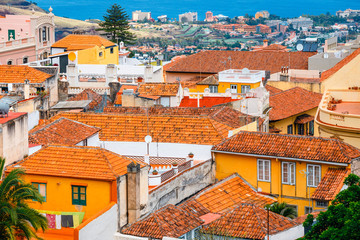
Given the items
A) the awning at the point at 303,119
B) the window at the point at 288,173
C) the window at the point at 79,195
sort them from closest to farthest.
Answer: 1. the window at the point at 79,195
2. the window at the point at 288,173
3. the awning at the point at 303,119

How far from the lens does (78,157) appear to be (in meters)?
29.7

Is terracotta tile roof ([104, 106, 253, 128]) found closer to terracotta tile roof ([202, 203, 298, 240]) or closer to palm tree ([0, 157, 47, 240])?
terracotta tile roof ([202, 203, 298, 240])

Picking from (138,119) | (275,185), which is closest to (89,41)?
(138,119)

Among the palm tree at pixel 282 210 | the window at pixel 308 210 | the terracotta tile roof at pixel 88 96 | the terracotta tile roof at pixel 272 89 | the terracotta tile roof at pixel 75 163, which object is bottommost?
the window at pixel 308 210

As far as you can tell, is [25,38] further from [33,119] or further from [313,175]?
[313,175]

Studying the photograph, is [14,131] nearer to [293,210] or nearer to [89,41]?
[293,210]

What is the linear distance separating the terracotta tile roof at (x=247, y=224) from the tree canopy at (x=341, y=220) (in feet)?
10.2

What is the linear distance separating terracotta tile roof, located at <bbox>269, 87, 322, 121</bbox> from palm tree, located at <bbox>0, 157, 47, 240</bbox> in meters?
27.2

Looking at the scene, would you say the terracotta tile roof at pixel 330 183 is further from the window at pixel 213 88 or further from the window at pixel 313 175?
the window at pixel 213 88

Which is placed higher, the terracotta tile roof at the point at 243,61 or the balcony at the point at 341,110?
the terracotta tile roof at the point at 243,61

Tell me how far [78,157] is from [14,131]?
2653 millimetres

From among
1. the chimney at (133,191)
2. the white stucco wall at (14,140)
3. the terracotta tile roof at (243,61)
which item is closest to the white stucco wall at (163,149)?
the white stucco wall at (14,140)

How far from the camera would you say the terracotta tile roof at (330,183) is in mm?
31250

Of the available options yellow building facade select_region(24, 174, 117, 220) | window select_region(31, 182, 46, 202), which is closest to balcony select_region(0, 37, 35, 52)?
window select_region(31, 182, 46, 202)
